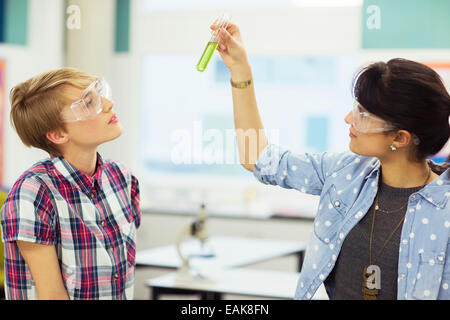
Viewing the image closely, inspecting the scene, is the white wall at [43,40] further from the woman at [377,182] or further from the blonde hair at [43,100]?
the woman at [377,182]

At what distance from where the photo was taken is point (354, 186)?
147 centimetres

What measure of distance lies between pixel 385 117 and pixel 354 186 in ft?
0.67

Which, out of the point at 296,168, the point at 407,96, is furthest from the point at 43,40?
the point at 407,96

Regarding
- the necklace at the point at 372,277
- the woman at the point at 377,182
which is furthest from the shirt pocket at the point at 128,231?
the necklace at the point at 372,277

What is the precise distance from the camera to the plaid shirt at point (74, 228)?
1383 mm

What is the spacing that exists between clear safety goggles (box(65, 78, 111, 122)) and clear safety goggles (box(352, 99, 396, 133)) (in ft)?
2.05

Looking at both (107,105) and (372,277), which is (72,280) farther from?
(372,277)

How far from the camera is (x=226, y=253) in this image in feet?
12.3

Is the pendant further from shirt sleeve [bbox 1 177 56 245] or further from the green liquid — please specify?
shirt sleeve [bbox 1 177 56 245]

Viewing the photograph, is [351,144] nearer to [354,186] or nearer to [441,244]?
[354,186]

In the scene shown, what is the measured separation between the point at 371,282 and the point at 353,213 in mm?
167

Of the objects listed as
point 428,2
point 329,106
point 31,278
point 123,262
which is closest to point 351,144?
point 123,262

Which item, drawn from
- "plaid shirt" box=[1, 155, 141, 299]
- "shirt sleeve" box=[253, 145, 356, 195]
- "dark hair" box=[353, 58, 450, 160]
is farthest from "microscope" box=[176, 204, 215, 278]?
"dark hair" box=[353, 58, 450, 160]

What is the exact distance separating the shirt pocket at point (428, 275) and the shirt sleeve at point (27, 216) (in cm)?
84
